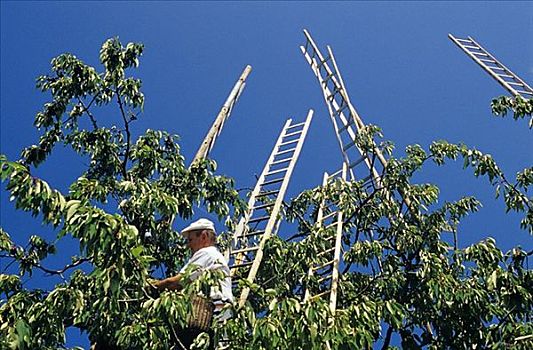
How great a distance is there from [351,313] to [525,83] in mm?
5009

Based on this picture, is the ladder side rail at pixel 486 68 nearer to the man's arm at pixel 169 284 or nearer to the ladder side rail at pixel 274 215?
the ladder side rail at pixel 274 215

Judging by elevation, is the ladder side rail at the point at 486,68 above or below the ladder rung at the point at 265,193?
above

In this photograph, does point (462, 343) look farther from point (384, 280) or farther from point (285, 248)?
point (285, 248)

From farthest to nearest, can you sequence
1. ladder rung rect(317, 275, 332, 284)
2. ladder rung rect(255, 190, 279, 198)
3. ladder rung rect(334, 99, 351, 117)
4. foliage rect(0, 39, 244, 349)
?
ladder rung rect(334, 99, 351, 117), ladder rung rect(255, 190, 279, 198), ladder rung rect(317, 275, 332, 284), foliage rect(0, 39, 244, 349)

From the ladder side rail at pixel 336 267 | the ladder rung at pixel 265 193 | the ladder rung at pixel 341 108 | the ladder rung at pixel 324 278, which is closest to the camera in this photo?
the ladder side rail at pixel 336 267

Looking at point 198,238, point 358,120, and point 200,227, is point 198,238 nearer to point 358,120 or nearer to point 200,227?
point 200,227

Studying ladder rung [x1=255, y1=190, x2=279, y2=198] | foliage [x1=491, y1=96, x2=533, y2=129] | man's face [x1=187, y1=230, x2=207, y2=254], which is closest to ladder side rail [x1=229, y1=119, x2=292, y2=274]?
ladder rung [x1=255, y1=190, x2=279, y2=198]

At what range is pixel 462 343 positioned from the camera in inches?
244

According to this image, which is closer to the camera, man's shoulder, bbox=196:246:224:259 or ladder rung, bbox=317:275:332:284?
man's shoulder, bbox=196:246:224:259

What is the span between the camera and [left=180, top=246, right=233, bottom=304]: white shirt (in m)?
4.04

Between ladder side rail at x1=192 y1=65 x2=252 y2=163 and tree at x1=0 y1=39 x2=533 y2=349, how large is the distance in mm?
322

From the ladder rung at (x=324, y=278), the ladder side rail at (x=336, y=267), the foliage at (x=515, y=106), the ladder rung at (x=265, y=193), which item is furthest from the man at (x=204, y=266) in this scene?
the foliage at (x=515, y=106)

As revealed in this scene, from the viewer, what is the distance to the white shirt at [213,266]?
4.04 m

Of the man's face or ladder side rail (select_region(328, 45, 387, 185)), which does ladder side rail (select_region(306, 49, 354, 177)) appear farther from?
the man's face
